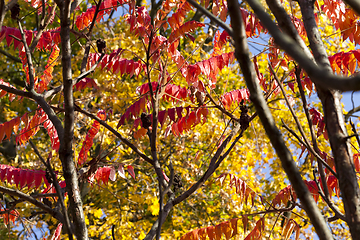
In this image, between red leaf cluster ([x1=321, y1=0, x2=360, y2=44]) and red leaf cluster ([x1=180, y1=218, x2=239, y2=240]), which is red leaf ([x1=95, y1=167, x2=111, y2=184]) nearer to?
red leaf cluster ([x1=180, y1=218, x2=239, y2=240])

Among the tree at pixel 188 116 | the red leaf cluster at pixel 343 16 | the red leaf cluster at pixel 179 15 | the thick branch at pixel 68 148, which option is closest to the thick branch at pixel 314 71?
the tree at pixel 188 116

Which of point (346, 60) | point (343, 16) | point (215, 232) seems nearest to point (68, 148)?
point (215, 232)

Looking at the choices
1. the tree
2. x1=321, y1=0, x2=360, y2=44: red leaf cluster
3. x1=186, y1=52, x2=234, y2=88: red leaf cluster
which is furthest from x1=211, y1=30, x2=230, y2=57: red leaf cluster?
x1=321, y1=0, x2=360, y2=44: red leaf cluster

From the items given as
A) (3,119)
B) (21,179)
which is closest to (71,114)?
(21,179)

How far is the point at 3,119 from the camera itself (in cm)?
830

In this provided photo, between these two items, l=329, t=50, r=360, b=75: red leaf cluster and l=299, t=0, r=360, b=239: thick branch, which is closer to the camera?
l=299, t=0, r=360, b=239: thick branch

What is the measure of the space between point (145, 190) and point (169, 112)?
436cm

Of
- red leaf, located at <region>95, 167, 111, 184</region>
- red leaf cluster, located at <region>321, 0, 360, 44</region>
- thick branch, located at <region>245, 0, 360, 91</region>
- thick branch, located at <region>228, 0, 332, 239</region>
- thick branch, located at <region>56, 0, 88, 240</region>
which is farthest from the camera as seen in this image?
red leaf, located at <region>95, 167, 111, 184</region>

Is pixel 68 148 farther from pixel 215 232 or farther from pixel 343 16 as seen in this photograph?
pixel 343 16

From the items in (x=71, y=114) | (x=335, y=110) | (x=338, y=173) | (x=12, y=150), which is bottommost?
(x=338, y=173)

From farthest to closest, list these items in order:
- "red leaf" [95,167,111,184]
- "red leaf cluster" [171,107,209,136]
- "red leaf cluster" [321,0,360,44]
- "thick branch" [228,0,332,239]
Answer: "red leaf" [95,167,111,184] → "red leaf cluster" [171,107,209,136] → "red leaf cluster" [321,0,360,44] → "thick branch" [228,0,332,239]

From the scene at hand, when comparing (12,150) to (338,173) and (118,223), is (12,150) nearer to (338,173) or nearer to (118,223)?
(118,223)

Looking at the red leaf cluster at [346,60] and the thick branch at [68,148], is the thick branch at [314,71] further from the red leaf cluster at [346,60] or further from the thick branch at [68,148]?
the red leaf cluster at [346,60]

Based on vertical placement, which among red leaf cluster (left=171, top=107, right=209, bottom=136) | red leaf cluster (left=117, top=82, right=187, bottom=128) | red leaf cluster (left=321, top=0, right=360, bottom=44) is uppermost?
red leaf cluster (left=321, top=0, right=360, bottom=44)
